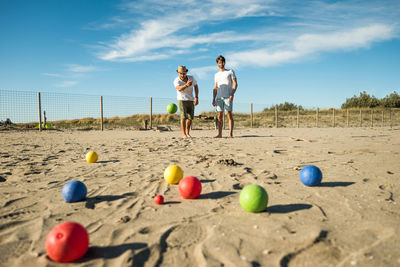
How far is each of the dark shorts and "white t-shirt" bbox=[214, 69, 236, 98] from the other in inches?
35.0

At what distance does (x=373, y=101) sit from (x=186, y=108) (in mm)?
46184

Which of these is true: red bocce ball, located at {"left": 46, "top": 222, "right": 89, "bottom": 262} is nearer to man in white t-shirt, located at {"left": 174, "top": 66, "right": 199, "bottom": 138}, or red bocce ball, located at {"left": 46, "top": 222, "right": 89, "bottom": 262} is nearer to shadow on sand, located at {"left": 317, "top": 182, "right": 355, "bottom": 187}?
shadow on sand, located at {"left": 317, "top": 182, "right": 355, "bottom": 187}

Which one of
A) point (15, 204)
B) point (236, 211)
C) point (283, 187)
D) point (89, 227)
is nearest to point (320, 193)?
point (283, 187)

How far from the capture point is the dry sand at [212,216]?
176 cm

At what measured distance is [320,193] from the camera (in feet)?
9.79

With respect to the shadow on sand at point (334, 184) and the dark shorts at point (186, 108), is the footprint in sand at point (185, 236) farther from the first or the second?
the dark shorts at point (186, 108)

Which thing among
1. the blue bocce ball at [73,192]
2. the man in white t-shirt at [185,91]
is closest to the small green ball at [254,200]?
the blue bocce ball at [73,192]

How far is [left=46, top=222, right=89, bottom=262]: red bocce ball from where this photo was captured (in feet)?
5.44

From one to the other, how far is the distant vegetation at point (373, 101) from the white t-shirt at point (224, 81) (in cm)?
4451

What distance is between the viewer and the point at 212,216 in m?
2.39

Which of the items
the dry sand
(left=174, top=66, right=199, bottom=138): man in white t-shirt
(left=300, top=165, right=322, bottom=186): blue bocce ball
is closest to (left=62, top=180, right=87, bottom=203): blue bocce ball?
the dry sand

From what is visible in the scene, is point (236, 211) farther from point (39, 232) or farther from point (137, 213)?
point (39, 232)

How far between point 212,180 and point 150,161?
5.33 feet

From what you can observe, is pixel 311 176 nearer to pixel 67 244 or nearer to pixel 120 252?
pixel 120 252
